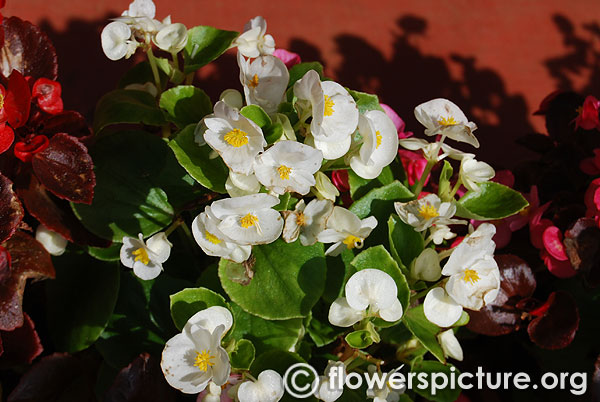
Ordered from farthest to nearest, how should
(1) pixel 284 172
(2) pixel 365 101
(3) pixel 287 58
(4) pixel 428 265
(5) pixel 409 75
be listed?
1. (5) pixel 409 75
2. (3) pixel 287 58
3. (2) pixel 365 101
4. (4) pixel 428 265
5. (1) pixel 284 172

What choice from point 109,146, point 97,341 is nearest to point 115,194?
point 109,146

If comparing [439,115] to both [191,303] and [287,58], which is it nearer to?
[287,58]

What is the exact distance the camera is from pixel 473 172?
2.71 feet

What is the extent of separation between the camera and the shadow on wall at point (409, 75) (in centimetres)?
144

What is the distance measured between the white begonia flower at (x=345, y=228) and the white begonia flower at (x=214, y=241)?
0.09m

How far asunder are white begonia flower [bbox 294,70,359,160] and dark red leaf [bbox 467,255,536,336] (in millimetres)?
357

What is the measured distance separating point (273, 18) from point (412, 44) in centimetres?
34

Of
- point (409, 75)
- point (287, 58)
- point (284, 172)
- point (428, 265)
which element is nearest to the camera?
point (284, 172)

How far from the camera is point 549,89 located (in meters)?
1.50

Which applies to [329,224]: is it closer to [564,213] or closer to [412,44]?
[564,213]

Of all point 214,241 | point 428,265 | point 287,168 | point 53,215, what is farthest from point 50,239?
point 428,265

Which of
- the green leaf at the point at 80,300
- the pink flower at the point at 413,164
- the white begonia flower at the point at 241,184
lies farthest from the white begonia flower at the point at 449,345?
the green leaf at the point at 80,300

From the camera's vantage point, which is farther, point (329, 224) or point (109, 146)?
point (109, 146)
